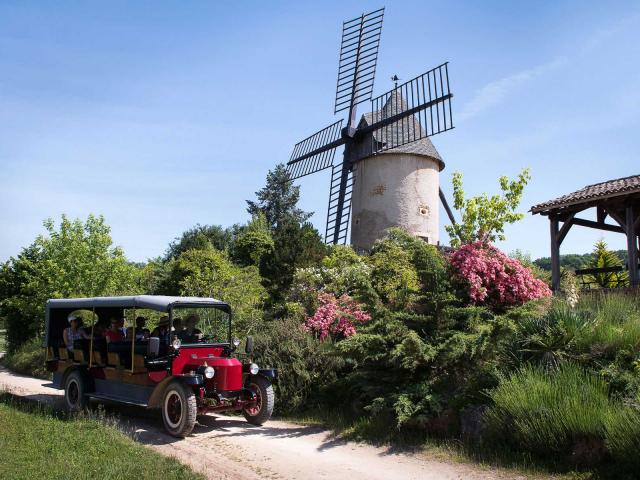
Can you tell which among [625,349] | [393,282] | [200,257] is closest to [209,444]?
[393,282]

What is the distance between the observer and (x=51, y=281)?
18875 millimetres

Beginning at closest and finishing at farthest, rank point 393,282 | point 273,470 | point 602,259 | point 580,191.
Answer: point 273,470 → point 393,282 → point 580,191 → point 602,259

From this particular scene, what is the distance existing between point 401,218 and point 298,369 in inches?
523

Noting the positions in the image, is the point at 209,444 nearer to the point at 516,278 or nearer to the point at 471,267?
the point at 471,267

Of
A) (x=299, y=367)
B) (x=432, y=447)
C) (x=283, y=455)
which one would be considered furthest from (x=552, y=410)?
(x=299, y=367)

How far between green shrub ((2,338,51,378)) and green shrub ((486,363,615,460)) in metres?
14.2

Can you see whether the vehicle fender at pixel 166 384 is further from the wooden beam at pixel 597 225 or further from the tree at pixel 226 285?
the wooden beam at pixel 597 225

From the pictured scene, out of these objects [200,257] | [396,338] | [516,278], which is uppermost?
[200,257]

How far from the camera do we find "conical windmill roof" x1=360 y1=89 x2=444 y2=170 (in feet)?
75.4

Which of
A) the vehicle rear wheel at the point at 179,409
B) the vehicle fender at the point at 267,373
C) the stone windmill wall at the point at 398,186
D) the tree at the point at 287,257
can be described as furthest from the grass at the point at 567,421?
the stone windmill wall at the point at 398,186

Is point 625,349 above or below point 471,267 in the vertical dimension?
below

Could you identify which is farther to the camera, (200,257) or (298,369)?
(200,257)

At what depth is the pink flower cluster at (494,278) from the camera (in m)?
9.29

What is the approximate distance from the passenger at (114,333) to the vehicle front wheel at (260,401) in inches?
112
